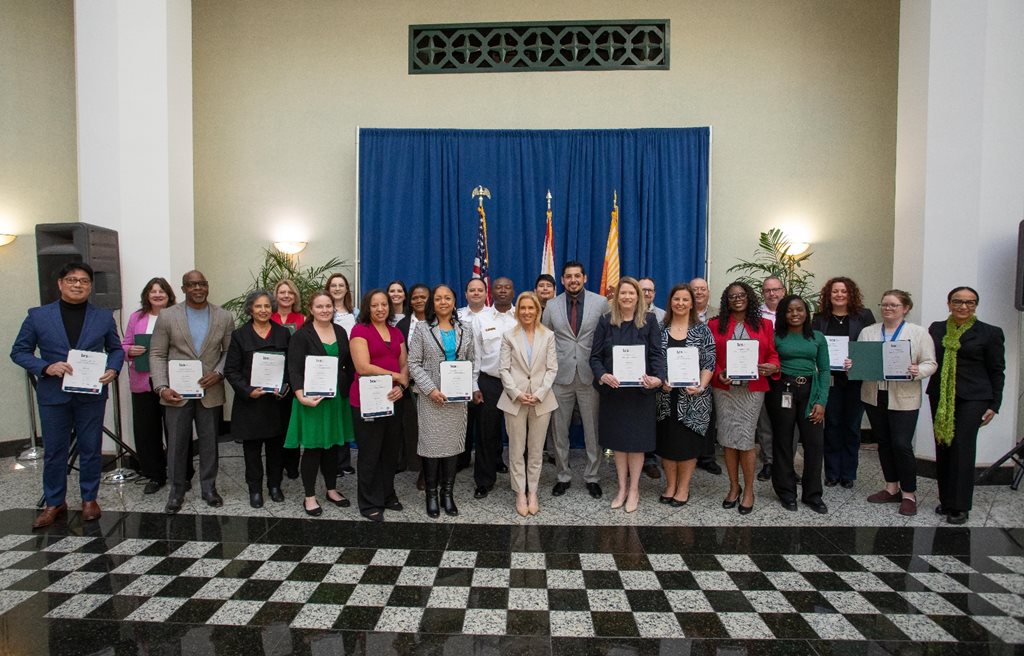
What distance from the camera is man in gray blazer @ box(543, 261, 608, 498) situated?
176 inches

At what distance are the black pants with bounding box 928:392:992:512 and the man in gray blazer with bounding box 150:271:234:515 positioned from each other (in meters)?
5.50

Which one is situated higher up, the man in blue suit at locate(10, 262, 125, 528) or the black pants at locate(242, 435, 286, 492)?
the man in blue suit at locate(10, 262, 125, 528)

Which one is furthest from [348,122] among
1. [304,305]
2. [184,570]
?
[184,570]

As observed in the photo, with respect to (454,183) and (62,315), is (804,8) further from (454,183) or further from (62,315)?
(62,315)

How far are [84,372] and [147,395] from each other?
88 centimetres

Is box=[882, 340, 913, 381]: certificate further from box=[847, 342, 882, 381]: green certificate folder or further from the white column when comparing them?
the white column

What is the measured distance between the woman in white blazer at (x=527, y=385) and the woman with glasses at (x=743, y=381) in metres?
1.26

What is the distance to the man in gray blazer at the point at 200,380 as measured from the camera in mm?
4180

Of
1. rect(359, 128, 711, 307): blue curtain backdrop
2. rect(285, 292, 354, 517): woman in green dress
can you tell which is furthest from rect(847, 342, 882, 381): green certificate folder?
rect(285, 292, 354, 517): woman in green dress

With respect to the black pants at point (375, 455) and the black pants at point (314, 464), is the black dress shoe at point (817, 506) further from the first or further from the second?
the black pants at point (314, 464)

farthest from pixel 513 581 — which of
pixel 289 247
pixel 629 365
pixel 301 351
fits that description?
pixel 289 247

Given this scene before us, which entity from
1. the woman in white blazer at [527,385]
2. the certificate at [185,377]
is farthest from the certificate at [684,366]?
the certificate at [185,377]

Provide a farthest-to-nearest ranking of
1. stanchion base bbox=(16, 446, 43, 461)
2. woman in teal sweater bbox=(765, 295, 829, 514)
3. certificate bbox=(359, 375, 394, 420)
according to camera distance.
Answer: stanchion base bbox=(16, 446, 43, 461) → woman in teal sweater bbox=(765, 295, 829, 514) → certificate bbox=(359, 375, 394, 420)

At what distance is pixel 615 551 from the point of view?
11.5 ft
